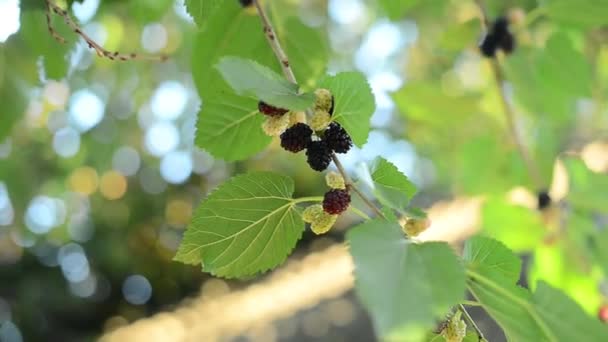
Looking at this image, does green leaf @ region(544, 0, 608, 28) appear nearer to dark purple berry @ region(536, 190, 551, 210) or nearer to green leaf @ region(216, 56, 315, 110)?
dark purple berry @ region(536, 190, 551, 210)

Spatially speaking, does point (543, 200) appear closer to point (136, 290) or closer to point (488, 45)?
point (488, 45)

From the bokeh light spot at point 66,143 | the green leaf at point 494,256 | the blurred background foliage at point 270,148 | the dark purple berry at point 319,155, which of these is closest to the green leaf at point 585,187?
the blurred background foliage at point 270,148

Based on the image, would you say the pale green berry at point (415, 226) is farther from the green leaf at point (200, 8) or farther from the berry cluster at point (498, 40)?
the berry cluster at point (498, 40)

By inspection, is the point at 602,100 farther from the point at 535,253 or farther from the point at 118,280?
Result: the point at 118,280

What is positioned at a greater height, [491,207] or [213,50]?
[213,50]

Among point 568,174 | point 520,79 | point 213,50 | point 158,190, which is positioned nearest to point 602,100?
point 568,174

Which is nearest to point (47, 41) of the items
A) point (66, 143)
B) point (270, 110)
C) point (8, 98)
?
point (8, 98)
